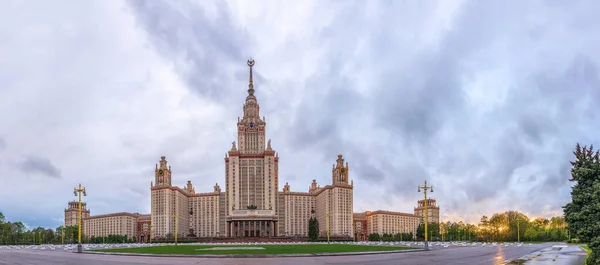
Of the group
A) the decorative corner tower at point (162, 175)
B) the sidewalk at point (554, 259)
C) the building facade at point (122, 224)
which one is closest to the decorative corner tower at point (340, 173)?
the decorative corner tower at point (162, 175)

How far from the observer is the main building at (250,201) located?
15600 cm

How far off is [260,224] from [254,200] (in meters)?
11.6

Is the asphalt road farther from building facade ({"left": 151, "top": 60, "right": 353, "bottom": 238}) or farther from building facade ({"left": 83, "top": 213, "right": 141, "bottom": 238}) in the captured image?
building facade ({"left": 83, "top": 213, "right": 141, "bottom": 238})

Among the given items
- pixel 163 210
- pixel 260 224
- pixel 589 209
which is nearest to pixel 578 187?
pixel 589 209

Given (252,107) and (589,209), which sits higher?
(252,107)

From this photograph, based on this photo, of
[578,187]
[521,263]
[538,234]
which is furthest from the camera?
[538,234]

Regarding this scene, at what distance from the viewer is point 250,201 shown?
164 metres

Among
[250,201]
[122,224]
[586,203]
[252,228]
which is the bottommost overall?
[122,224]

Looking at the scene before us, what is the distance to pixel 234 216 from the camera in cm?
15512

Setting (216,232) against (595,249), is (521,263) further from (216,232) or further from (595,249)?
(216,232)

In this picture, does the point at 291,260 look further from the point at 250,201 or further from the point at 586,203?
the point at 250,201

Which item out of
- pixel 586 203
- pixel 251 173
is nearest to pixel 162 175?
pixel 251 173

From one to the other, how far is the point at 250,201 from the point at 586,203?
480ft

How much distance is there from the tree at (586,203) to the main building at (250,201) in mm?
128532
